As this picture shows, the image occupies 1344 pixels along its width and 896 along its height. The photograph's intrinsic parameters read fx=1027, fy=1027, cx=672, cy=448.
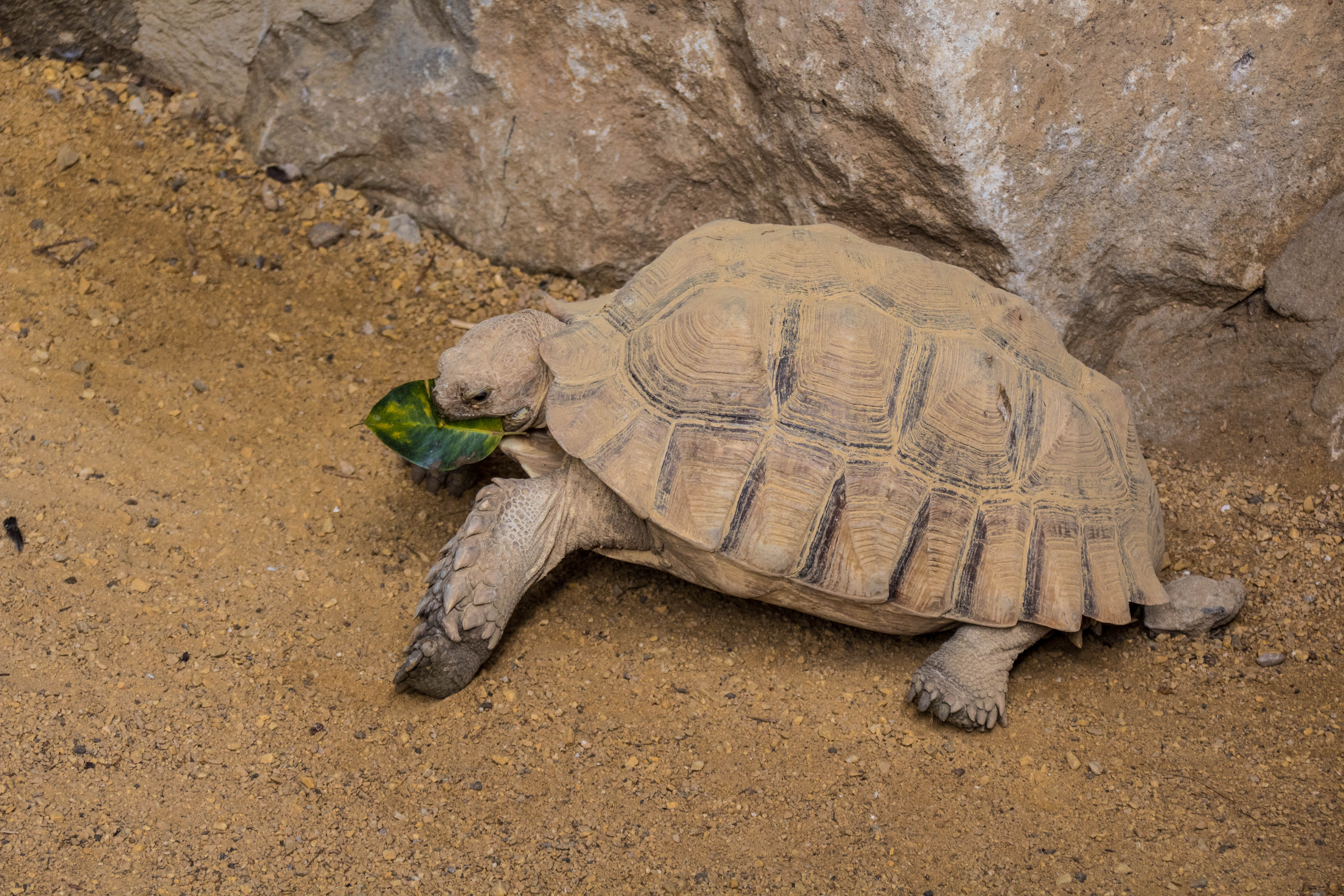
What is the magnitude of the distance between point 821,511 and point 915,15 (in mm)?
1820

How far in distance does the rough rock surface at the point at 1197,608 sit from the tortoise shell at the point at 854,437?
220mm

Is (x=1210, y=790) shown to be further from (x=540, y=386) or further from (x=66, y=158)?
(x=66, y=158)

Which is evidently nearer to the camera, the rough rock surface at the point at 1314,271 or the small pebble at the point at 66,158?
the rough rock surface at the point at 1314,271

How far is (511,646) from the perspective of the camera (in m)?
3.41

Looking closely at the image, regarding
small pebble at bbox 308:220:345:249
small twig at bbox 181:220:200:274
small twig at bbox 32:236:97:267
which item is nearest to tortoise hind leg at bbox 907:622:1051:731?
→ small pebble at bbox 308:220:345:249

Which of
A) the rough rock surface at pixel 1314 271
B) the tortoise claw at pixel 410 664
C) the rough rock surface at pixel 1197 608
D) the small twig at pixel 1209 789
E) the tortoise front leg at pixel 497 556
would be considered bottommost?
the tortoise claw at pixel 410 664

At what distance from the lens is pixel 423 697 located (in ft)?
10.5

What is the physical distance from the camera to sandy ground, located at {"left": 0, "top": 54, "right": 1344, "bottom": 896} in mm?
2713

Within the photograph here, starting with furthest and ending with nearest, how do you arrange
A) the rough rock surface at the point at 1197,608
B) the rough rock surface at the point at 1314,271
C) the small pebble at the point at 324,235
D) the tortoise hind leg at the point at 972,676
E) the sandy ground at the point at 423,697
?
the small pebble at the point at 324,235
the rough rock surface at the point at 1314,271
the rough rock surface at the point at 1197,608
the tortoise hind leg at the point at 972,676
the sandy ground at the point at 423,697

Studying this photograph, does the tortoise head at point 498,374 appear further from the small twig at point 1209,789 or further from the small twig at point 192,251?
the small twig at point 1209,789

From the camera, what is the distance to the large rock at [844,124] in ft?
12.2

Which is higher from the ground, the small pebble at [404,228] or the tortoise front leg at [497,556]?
the tortoise front leg at [497,556]

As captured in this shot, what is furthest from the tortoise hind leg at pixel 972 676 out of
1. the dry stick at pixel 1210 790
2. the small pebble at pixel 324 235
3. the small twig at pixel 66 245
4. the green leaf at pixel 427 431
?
the small twig at pixel 66 245

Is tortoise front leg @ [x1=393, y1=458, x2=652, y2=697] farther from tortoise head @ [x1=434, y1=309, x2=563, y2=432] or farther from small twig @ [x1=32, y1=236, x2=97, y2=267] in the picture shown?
small twig @ [x1=32, y1=236, x2=97, y2=267]
